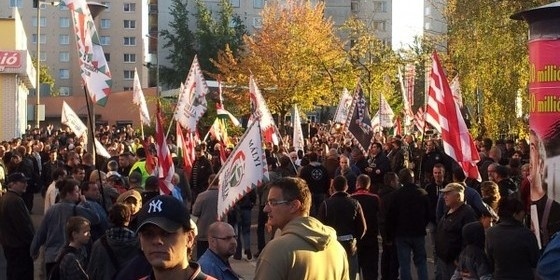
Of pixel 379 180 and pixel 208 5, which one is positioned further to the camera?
pixel 208 5

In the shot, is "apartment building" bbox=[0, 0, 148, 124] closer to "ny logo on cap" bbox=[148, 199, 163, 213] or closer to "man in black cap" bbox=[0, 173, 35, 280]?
"man in black cap" bbox=[0, 173, 35, 280]

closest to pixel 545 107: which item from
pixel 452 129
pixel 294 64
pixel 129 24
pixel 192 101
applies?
pixel 452 129

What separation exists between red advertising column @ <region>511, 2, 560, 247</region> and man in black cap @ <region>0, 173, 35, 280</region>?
6.33 metres

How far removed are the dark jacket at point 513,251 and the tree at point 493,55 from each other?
20260 millimetres

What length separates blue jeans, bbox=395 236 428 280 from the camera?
49.0 feet

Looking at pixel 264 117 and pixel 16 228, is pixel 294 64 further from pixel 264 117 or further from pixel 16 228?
pixel 16 228

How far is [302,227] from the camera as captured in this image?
21.2 ft

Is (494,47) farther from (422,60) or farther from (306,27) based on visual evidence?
(306,27)

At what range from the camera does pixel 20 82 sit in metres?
53.0

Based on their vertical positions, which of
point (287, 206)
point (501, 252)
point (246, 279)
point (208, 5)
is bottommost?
point (246, 279)

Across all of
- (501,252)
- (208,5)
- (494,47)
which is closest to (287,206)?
(501,252)

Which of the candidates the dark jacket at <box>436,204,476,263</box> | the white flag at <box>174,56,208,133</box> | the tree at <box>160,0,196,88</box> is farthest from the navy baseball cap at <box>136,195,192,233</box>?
the tree at <box>160,0,196,88</box>

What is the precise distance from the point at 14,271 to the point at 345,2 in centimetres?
10055

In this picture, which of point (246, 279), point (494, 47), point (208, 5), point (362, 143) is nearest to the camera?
point (246, 279)
